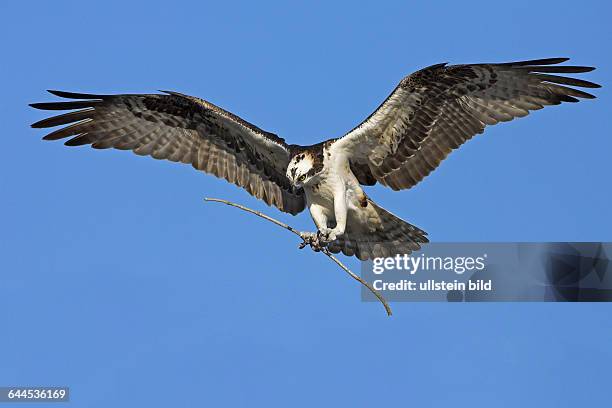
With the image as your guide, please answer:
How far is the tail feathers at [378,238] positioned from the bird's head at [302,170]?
0.94 meters

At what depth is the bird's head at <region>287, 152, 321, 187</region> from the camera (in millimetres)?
21062

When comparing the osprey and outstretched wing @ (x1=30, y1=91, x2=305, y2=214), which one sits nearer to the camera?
the osprey

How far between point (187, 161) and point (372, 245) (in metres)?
2.74

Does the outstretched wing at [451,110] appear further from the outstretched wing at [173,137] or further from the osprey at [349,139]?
the outstretched wing at [173,137]

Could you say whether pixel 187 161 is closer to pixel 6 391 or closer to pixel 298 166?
pixel 298 166

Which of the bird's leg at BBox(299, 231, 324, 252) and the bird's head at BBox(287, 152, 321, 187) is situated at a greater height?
the bird's head at BBox(287, 152, 321, 187)

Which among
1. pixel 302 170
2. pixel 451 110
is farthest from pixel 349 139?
pixel 451 110

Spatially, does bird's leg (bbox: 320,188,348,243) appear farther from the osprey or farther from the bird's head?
the bird's head

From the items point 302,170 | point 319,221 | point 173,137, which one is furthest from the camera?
point 173,137

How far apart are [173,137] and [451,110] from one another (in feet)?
12.4

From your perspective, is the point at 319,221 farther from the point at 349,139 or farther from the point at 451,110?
the point at 451,110

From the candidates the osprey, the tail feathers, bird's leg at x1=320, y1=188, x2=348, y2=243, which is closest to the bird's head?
the osprey

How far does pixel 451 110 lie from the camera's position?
2152 cm

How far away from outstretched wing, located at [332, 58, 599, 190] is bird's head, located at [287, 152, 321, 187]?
0.45 meters
